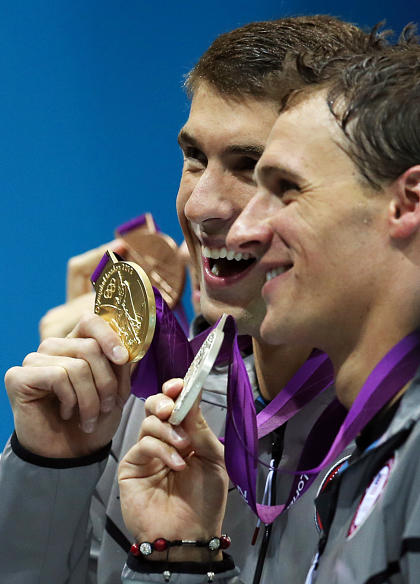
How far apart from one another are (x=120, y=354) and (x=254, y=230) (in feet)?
1.34

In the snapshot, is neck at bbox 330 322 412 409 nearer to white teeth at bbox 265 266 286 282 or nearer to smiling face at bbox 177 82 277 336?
white teeth at bbox 265 266 286 282

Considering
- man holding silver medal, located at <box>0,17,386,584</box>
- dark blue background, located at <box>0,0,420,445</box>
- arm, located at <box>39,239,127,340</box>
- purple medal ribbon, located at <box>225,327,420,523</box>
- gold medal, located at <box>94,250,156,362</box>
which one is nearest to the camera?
purple medal ribbon, located at <box>225,327,420,523</box>

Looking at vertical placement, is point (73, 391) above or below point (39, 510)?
above

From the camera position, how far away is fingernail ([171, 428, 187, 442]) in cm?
136

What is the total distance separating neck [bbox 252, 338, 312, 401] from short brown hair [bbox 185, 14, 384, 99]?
47cm

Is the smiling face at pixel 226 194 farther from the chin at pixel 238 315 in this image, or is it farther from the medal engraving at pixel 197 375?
the medal engraving at pixel 197 375

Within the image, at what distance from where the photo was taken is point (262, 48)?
5.43 feet

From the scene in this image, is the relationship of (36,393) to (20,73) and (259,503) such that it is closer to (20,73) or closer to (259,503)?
(259,503)

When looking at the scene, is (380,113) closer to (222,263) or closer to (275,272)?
(275,272)

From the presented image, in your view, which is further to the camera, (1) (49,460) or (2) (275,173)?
(1) (49,460)

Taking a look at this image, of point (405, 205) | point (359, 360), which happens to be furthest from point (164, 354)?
point (405, 205)

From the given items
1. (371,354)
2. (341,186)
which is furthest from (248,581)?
(341,186)

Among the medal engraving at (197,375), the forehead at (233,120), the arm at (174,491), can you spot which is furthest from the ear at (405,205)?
the forehead at (233,120)

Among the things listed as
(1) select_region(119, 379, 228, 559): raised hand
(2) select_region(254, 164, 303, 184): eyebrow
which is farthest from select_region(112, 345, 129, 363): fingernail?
(2) select_region(254, 164, 303, 184): eyebrow
